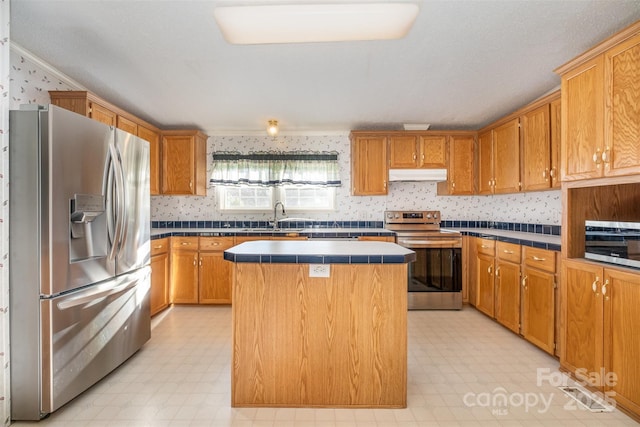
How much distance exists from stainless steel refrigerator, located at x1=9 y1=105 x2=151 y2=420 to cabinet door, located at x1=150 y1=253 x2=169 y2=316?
124 cm

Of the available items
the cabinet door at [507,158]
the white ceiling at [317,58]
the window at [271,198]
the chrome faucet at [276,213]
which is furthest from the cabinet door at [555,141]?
the chrome faucet at [276,213]

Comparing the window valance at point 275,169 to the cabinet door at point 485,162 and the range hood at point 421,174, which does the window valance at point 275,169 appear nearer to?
the range hood at point 421,174

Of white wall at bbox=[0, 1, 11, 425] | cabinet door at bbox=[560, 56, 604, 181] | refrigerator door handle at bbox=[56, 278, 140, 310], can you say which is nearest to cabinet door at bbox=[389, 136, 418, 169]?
cabinet door at bbox=[560, 56, 604, 181]

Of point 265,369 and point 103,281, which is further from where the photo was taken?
point 103,281

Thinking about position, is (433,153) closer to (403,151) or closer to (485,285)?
(403,151)

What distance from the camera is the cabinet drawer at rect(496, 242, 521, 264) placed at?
118 inches

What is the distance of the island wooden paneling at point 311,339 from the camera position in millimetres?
1916

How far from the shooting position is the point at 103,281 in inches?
84.8

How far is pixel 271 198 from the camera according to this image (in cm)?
462

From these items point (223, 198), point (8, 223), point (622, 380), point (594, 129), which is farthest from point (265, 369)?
point (223, 198)

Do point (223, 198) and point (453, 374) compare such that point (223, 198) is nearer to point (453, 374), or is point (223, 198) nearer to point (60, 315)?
point (60, 315)

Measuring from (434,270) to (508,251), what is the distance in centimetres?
92

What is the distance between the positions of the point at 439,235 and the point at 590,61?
2.24 metres

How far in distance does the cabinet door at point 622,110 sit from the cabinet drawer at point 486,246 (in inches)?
62.2
